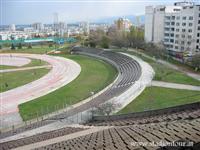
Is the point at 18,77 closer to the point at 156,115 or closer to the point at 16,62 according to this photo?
the point at 16,62

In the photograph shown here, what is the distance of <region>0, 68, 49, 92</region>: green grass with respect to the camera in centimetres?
3800

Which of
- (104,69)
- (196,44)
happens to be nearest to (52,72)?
(104,69)

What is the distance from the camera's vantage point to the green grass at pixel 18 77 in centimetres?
3800

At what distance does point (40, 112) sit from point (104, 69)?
Result: 81.6 feet

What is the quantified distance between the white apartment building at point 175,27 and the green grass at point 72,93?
20028 mm

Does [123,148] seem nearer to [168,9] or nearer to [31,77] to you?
[31,77]

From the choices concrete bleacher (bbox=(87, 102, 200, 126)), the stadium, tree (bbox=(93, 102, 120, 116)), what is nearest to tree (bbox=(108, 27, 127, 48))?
the stadium

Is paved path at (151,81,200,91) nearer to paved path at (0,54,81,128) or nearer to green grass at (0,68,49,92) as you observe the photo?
paved path at (0,54,81,128)

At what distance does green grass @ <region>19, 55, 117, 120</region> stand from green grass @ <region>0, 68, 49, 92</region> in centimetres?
765

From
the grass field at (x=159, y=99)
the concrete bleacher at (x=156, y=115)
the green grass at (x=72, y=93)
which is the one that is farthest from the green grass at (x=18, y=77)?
the concrete bleacher at (x=156, y=115)

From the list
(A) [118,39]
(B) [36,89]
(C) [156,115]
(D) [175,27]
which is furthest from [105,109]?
(A) [118,39]

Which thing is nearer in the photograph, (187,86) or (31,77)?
(187,86)

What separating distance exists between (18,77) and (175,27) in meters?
38.6

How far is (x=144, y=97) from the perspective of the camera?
28266 millimetres
